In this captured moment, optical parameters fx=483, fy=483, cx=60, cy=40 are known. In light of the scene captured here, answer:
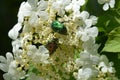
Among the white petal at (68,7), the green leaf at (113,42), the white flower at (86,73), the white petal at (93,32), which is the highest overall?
the white petal at (68,7)

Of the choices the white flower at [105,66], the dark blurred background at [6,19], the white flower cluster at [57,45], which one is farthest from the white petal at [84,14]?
the dark blurred background at [6,19]

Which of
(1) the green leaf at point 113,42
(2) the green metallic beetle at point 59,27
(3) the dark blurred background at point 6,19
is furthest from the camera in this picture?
(3) the dark blurred background at point 6,19

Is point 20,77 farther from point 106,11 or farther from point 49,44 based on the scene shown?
point 106,11

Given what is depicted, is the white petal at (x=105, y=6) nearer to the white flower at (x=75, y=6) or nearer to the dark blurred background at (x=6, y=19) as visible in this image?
the white flower at (x=75, y=6)

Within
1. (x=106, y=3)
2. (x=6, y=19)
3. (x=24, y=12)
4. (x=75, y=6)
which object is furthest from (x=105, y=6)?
(x=6, y=19)

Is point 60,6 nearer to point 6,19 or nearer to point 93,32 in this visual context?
point 93,32

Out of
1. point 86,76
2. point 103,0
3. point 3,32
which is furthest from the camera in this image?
point 3,32

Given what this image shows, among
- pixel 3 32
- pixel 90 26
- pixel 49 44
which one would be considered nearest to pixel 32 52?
pixel 49 44

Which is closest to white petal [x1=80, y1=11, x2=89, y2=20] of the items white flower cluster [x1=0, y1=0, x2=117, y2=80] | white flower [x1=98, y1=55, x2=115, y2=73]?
white flower cluster [x1=0, y1=0, x2=117, y2=80]
